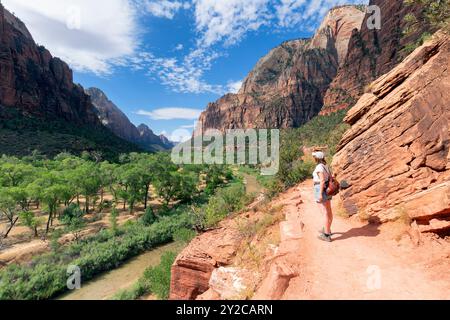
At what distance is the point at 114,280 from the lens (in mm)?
15453

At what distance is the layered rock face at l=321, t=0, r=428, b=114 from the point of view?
215ft

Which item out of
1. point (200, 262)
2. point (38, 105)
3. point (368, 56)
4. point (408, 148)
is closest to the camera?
point (408, 148)

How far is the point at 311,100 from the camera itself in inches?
4993

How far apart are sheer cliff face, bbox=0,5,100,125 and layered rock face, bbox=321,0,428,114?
10173 centimetres

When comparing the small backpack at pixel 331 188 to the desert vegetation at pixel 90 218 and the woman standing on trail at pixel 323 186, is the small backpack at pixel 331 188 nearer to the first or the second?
the woman standing on trail at pixel 323 186

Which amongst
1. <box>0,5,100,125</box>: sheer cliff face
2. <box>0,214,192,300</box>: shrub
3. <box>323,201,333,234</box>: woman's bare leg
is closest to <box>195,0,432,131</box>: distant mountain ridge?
<box>0,214,192,300</box>: shrub

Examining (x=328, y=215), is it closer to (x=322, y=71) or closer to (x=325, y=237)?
(x=325, y=237)

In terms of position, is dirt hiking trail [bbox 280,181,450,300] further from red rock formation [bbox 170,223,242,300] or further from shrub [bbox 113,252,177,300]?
shrub [bbox 113,252,177,300]

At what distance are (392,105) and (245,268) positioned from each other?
6.45m

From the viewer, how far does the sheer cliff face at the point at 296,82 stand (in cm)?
12544

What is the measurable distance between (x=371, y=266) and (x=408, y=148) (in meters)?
3.75

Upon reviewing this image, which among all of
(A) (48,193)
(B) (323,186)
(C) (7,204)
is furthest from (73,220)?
(B) (323,186)

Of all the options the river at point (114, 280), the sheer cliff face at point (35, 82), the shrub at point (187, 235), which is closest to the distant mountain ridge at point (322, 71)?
the shrub at point (187, 235)

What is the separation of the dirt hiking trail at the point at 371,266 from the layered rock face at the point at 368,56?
7402cm
